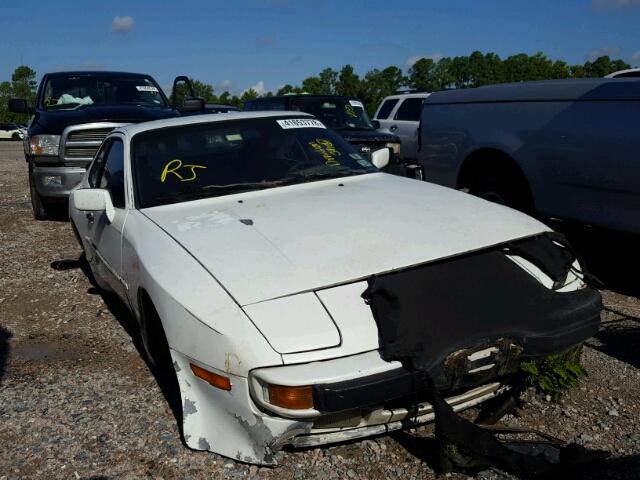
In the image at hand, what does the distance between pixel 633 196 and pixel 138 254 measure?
346 cm

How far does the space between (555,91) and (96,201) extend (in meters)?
3.61

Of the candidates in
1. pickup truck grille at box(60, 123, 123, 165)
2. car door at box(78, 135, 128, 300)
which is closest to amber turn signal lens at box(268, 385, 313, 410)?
car door at box(78, 135, 128, 300)

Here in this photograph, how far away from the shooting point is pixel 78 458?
2.76m

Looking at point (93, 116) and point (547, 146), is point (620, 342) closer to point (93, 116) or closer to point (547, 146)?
point (547, 146)

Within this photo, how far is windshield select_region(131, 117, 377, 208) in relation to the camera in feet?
12.1

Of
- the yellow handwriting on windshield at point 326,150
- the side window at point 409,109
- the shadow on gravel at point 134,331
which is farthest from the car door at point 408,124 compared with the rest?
the yellow handwriting on windshield at point 326,150

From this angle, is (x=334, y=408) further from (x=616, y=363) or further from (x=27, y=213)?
(x=27, y=213)

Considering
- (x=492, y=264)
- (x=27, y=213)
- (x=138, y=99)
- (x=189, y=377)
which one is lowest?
(x=27, y=213)

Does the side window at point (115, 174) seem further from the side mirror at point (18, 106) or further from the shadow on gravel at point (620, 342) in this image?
the side mirror at point (18, 106)

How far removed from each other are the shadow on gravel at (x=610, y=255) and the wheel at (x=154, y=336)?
11.0ft

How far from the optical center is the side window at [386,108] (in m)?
Answer: 13.8

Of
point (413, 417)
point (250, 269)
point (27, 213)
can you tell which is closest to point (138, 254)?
point (250, 269)

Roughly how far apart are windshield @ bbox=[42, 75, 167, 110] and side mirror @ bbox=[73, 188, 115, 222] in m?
5.10

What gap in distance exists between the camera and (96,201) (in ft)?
12.4
